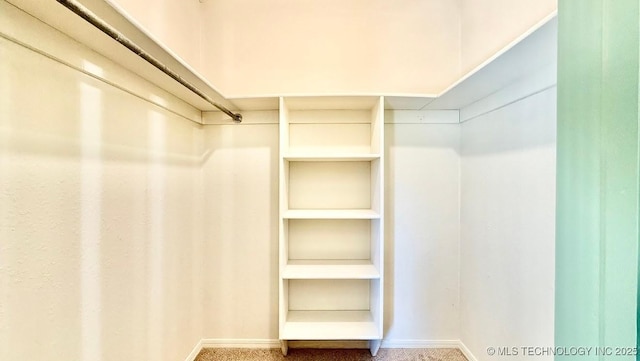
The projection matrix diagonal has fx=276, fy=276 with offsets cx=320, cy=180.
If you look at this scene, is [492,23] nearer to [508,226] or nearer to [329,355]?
[508,226]

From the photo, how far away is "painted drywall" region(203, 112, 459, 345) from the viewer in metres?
2.03

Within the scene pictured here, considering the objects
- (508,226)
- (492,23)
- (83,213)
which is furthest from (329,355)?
(492,23)

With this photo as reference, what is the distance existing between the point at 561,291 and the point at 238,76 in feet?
6.89

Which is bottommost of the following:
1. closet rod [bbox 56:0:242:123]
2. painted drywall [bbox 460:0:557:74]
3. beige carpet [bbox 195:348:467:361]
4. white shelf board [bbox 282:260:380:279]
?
beige carpet [bbox 195:348:467:361]

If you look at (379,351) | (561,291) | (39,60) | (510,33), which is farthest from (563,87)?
(379,351)

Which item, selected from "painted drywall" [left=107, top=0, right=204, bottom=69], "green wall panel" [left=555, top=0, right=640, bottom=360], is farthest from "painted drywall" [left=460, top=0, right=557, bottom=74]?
"painted drywall" [left=107, top=0, right=204, bottom=69]

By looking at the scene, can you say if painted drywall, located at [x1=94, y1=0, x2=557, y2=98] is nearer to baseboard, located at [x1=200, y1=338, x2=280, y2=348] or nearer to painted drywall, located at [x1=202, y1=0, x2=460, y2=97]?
painted drywall, located at [x1=202, y1=0, x2=460, y2=97]

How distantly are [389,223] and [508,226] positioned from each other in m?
0.75

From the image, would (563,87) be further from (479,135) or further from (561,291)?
(479,135)

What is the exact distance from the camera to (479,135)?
5.83 ft

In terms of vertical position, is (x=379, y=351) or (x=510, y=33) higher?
(x=510, y=33)

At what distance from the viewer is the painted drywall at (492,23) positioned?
133 cm

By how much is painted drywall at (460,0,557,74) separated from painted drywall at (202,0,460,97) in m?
0.09

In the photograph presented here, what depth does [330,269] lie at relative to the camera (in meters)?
1.84
